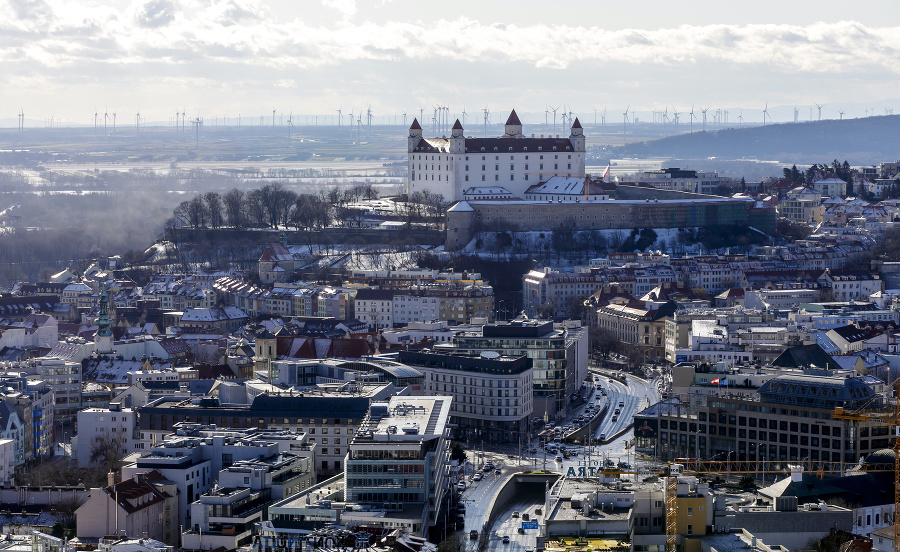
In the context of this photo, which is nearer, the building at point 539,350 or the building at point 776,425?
the building at point 776,425

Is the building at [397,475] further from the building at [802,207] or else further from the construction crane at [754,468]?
the building at [802,207]

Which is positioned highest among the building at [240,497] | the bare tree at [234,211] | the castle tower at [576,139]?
the castle tower at [576,139]

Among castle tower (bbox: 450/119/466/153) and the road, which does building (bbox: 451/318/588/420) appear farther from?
castle tower (bbox: 450/119/466/153)

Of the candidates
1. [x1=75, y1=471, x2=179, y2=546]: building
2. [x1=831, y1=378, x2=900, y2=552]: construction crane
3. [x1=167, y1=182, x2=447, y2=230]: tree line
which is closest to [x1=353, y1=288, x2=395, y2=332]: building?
[x1=167, y1=182, x2=447, y2=230]: tree line

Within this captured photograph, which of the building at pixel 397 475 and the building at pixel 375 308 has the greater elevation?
the building at pixel 397 475

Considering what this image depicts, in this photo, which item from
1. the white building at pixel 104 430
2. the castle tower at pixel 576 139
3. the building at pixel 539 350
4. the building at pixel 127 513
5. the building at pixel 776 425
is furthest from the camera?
the castle tower at pixel 576 139

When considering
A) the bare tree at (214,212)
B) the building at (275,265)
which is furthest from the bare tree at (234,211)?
the building at (275,265)

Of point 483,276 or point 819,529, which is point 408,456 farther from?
point 483,276
